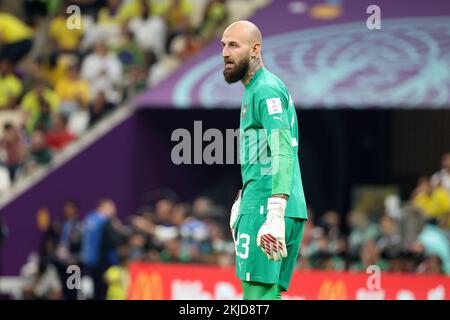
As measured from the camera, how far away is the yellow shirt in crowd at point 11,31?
74.8ft

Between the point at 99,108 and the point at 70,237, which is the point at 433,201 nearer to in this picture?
the point at 70,237

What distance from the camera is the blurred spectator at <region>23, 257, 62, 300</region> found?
60.4 ft

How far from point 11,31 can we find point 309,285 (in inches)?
461

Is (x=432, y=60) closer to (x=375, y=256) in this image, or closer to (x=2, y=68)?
(x=375, y=256)

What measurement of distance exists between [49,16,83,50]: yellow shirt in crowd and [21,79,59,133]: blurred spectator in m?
1.33

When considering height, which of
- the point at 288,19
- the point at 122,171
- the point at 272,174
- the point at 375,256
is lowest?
the point at 272,174

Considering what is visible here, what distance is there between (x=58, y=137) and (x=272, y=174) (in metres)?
13.5

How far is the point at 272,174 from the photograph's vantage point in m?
7.92

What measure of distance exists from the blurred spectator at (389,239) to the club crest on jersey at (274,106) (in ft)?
26.7

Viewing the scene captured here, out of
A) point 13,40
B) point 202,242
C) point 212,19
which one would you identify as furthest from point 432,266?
point 13,40

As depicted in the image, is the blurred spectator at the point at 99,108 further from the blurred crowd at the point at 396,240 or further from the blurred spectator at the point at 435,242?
the blurred spectator at the point at 435,242

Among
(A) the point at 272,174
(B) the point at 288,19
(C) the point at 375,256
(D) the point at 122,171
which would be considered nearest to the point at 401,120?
(B) the point at 288,19

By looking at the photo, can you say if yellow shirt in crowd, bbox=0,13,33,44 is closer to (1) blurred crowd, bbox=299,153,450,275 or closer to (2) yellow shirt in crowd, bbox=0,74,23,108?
(2) yellow shirt in crowd, bbox=0,74,23,108

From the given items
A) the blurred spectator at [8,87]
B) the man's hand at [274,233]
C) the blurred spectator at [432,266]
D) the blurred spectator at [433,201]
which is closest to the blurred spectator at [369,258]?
the blurred spectator at [432,266]
